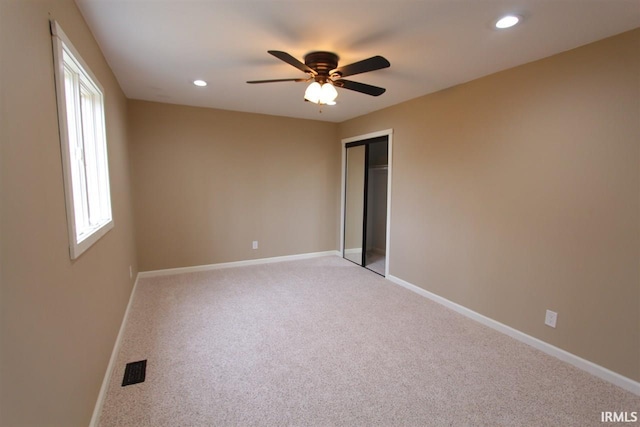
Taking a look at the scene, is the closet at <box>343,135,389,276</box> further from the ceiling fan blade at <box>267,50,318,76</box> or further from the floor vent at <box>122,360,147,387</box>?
the floor vent at <box>122,360,147,387</box>

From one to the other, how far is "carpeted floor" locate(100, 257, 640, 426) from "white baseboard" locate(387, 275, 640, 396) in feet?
0.20

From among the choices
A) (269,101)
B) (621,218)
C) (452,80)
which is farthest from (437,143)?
(269,101)

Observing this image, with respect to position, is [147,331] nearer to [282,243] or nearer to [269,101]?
[282,243]

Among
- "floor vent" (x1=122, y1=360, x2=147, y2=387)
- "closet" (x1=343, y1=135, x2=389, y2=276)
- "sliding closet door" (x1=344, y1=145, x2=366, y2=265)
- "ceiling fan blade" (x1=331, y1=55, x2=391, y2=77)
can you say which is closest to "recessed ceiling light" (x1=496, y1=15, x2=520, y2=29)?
"ceiling fan blade" (x1=331, y1=55, x2=391, y2=77)

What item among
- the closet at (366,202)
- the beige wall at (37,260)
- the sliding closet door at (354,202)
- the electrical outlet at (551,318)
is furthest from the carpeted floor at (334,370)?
the sliding closet door at (354,202)

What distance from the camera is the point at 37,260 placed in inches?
42.8

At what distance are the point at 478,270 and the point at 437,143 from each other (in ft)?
4.72

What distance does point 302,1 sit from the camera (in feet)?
5.54

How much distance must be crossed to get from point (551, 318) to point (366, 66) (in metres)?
2.46

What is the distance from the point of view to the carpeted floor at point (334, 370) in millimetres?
1791

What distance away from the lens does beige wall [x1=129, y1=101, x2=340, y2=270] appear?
13.3 ft

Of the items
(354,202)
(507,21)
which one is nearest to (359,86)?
(507,21)

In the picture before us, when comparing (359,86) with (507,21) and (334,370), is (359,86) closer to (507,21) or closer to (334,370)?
(507,21)

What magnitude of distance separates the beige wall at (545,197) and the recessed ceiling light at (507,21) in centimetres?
75
